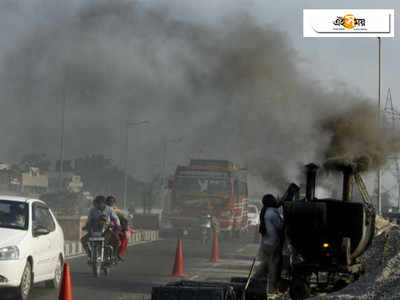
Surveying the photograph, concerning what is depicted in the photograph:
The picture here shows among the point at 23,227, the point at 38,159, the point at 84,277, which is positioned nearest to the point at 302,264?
the point at 23,227

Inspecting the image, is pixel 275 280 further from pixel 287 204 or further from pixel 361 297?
pixel 361 297

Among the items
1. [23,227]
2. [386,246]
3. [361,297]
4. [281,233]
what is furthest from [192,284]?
[386,246]

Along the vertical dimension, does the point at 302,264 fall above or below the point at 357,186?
below

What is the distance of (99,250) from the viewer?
16.1 meters

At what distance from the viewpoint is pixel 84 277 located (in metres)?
16.2

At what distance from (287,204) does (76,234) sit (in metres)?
17.9

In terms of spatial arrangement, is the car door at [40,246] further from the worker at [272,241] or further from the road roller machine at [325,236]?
the road roller machine at [325,236]

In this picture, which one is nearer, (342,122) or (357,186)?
(357,186)

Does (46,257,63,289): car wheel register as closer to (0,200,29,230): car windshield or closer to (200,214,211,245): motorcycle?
(0,200,29,230): car windshield

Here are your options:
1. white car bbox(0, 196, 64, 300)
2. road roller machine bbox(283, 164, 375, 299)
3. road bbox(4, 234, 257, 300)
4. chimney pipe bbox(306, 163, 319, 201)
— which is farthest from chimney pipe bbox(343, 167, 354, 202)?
white car bbox(0, 196, 64, 300)

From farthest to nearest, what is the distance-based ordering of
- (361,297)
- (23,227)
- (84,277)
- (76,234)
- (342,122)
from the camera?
(76,234), (84,277), (342,122), (23,227), (361,297)

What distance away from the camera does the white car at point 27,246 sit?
11141mm

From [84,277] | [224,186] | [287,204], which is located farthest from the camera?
[224,186]

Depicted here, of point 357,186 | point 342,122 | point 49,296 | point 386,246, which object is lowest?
point 49,296
